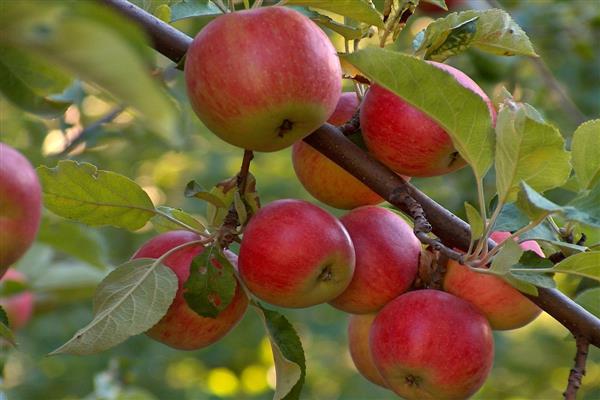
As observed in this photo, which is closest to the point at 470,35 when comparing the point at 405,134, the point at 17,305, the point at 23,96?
the point at 405,134

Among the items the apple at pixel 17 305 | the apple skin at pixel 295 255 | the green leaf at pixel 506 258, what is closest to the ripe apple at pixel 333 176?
the apple skin at pixel 295 255

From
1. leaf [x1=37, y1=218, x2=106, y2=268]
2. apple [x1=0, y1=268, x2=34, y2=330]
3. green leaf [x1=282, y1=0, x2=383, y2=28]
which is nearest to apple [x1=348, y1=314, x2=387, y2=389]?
green leaf [x1=282, y1=0, x2=383, y2=28]

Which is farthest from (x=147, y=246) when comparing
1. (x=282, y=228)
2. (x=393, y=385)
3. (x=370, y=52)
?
(x=370, y=52)

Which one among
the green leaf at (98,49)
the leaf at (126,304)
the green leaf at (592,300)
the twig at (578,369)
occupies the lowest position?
the leaf at (126,304)

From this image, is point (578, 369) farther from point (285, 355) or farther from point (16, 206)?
point (16, 206)

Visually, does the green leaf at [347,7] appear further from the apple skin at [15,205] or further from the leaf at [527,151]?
the apple skin at [15,205]

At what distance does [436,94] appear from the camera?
1.24 m

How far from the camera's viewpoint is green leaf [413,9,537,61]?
147 cm

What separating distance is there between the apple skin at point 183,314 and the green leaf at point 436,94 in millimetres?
517

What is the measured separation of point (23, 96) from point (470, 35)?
74cm

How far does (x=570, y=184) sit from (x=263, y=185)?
236 cm

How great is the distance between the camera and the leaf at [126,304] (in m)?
1.37

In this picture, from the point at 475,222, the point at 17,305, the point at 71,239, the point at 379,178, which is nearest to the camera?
the point at 475,222

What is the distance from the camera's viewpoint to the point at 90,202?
5.06ft
